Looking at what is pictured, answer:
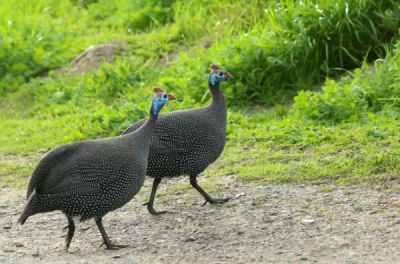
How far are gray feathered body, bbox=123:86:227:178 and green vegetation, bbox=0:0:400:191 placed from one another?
2.28 ft

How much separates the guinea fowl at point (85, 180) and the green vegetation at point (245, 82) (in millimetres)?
1429

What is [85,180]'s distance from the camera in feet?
13.7

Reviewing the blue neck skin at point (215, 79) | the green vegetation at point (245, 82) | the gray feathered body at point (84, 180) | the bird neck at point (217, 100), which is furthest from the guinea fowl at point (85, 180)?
the green vegetation at point (245, 82)

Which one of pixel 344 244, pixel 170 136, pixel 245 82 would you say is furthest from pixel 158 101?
pixel 245 82

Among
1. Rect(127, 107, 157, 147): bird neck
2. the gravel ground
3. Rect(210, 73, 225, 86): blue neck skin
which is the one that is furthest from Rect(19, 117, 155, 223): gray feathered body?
Rect(210, 73, 225, 86): blue neck skin

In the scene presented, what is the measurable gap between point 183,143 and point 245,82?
321 centimetres

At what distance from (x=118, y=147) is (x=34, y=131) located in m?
3.78

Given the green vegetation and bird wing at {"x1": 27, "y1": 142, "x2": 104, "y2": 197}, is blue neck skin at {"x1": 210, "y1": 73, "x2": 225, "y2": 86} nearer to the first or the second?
the green vegetation

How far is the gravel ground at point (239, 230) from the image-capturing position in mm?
3967

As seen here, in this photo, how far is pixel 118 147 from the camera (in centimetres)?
433

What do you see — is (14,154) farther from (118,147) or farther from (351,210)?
(351,210)

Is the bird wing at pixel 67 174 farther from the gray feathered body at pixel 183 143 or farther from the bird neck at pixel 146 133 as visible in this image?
the gray feathered body at pixel 183 143

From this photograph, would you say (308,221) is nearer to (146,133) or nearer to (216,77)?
(146,133)

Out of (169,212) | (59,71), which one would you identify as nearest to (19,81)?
(59,71)
